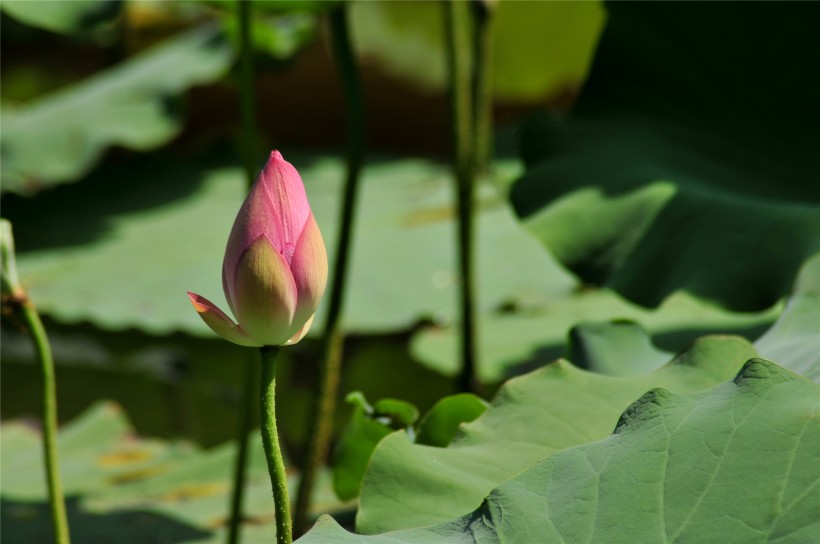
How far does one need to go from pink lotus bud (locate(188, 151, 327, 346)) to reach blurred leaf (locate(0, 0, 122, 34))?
0.78 meters

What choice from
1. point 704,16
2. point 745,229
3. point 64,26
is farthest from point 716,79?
point 64,26

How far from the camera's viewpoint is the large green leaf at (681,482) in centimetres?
58

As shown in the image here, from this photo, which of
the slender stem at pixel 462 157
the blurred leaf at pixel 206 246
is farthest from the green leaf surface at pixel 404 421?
the blurred leaf at pixel 206 246

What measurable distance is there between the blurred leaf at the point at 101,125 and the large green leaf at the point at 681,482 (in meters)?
1.63

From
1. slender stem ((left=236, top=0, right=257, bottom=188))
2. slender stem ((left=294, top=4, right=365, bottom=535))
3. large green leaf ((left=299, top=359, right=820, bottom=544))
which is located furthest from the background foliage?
slender stem ((left=236, top=0, right=257, bottom=188))

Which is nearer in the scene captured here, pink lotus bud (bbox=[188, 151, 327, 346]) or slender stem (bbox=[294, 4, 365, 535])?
pink lotus bud (bbox=[188, 151, 327, 346])

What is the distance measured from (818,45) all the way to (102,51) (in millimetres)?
2788

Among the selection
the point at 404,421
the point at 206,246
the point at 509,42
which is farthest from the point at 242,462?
the point at 509,42

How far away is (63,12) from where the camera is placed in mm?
1302

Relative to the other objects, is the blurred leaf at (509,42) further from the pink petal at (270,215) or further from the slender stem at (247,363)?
the pink petal at (270,215)

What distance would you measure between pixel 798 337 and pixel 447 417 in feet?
1.02

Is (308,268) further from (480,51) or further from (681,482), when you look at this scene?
(480,51)

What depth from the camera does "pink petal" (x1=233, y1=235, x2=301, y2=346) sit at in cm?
55

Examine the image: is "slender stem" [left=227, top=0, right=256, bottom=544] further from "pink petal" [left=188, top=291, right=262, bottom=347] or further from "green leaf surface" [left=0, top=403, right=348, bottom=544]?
"pink petal" [left=188, top=291, right=262, bottom=347]
